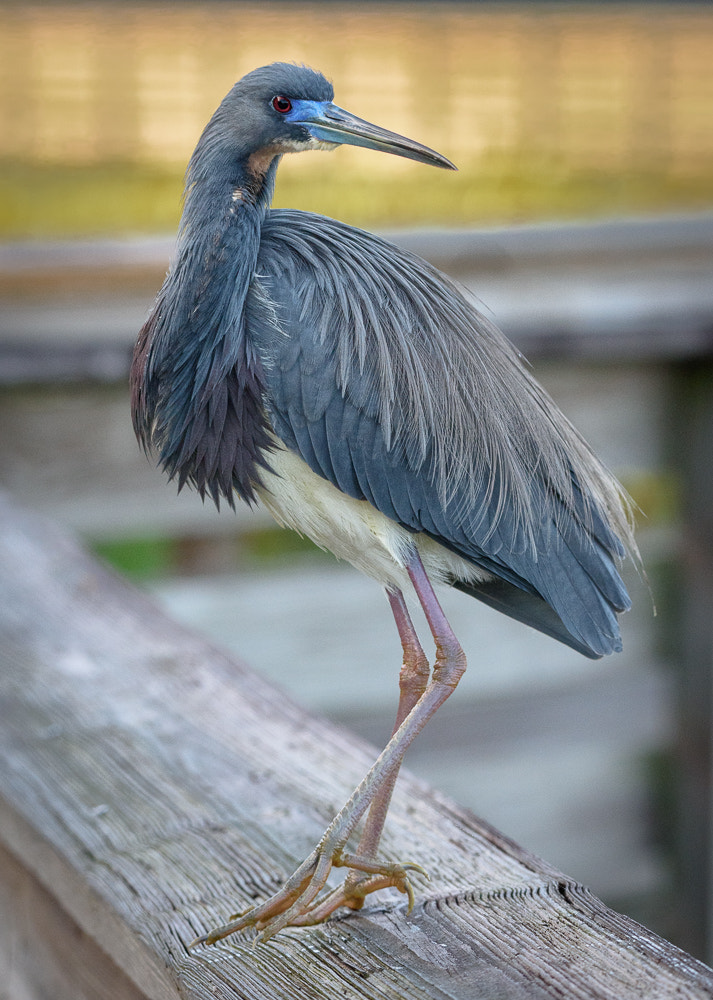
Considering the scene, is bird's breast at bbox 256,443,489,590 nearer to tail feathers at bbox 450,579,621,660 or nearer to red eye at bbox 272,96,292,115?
tail feathers at bbox 450,579,621,660

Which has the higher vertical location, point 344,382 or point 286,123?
point 286,123

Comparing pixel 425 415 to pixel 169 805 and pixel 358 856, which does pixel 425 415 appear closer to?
pixel 358 856

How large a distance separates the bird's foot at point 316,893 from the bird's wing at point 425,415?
0.38 m

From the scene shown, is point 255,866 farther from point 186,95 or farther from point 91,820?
point 186,95

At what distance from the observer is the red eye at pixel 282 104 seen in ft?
4.62

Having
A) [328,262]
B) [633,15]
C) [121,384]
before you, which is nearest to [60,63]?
[121,384]

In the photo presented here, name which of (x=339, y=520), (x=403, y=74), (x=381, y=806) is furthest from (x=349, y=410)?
(x=403, y=74)

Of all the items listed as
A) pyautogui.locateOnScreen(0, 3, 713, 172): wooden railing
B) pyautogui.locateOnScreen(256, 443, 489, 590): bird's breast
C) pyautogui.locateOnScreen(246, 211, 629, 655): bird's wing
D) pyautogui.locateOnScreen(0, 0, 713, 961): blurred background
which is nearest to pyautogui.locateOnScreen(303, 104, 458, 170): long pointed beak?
pyautogui.locateOnScreen(246, 211, 629, 655): bird's wing

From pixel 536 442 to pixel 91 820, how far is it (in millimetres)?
817

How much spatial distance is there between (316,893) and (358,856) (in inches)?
2.7

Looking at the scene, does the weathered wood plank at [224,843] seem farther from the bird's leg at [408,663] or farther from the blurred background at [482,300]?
the blurred background at [482,300]

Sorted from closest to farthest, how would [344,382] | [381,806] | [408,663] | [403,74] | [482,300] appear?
1. [344,382]
2. [381,806]
3. [408,663]
4. [482,300]
5. [403,74]

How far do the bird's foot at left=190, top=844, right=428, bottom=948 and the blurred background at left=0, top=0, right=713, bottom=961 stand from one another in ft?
5.07

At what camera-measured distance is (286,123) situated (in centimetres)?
141
